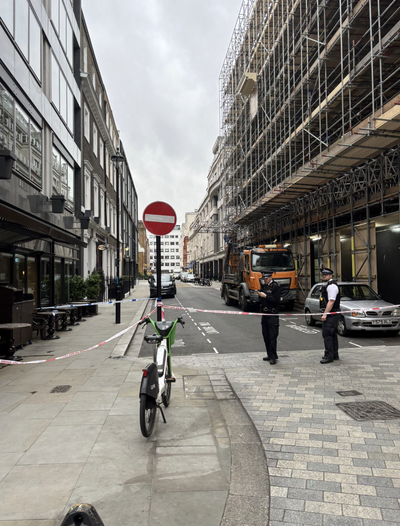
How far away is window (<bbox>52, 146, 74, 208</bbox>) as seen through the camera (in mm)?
15359


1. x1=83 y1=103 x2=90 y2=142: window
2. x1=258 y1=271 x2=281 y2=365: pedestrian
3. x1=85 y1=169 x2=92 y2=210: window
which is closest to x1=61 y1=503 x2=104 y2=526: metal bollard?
x1=258 y1=271 x2=281 y2=365: pedestrian

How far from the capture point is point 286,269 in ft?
57.3

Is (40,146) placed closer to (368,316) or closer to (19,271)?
(19,271)

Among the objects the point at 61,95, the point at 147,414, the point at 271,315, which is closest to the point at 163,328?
the point at 147,414

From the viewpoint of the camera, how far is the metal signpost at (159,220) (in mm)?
5602

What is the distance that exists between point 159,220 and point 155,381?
2545 mm

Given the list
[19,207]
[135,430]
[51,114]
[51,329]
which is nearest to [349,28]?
[51,114]

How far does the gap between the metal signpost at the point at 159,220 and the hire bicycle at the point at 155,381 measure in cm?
90

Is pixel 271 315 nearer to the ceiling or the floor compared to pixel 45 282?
nearer to the floor

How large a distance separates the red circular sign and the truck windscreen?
11.9 m

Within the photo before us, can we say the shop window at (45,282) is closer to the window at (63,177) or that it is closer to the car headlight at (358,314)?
the window at (63,177)

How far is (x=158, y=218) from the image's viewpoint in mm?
5738

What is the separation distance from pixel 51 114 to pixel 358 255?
46.2 feet

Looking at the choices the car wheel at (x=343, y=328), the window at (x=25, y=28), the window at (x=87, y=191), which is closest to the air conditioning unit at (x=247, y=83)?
the window at (x=87, y=191)
